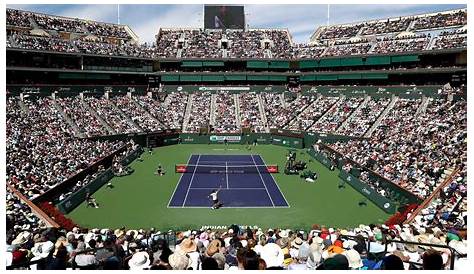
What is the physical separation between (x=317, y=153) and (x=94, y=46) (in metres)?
34.8

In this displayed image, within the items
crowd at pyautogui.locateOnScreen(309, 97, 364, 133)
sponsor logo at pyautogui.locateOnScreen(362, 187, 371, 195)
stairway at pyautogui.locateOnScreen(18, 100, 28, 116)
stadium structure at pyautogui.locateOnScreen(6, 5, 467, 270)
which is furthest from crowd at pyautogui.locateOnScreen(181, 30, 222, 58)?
sponsor logo at pyautogui.locateOnScreen(362, 187, 371, 195)

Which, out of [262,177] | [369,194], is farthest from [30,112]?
[369,194]

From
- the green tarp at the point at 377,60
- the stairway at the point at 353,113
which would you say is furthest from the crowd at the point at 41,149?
the green tarp at the point at 377,60

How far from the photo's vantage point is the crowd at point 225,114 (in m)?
54.2

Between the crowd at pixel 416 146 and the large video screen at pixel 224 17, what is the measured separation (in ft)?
125

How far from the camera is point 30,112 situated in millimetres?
40562

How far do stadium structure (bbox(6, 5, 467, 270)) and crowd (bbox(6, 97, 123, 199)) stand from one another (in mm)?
204

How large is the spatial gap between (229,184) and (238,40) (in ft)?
142

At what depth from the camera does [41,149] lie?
1220 inches

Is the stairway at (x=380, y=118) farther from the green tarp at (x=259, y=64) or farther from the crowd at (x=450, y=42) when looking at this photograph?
the green tarp at (x=259, y=64)

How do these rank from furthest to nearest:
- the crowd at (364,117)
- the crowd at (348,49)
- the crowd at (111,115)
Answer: the crowd at (348,49), the crowd at (111,115), the crowd at (364,117)

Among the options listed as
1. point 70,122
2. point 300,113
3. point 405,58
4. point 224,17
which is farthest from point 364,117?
point 224,17

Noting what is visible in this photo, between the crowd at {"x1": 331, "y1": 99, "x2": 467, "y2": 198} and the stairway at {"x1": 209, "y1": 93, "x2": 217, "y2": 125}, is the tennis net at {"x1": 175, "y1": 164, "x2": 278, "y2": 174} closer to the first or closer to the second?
the crowd at {"x1": 331, "y1": 99, "x2": 467, "y2": 198}

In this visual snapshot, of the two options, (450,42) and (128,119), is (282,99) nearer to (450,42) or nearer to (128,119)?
(128,119)
